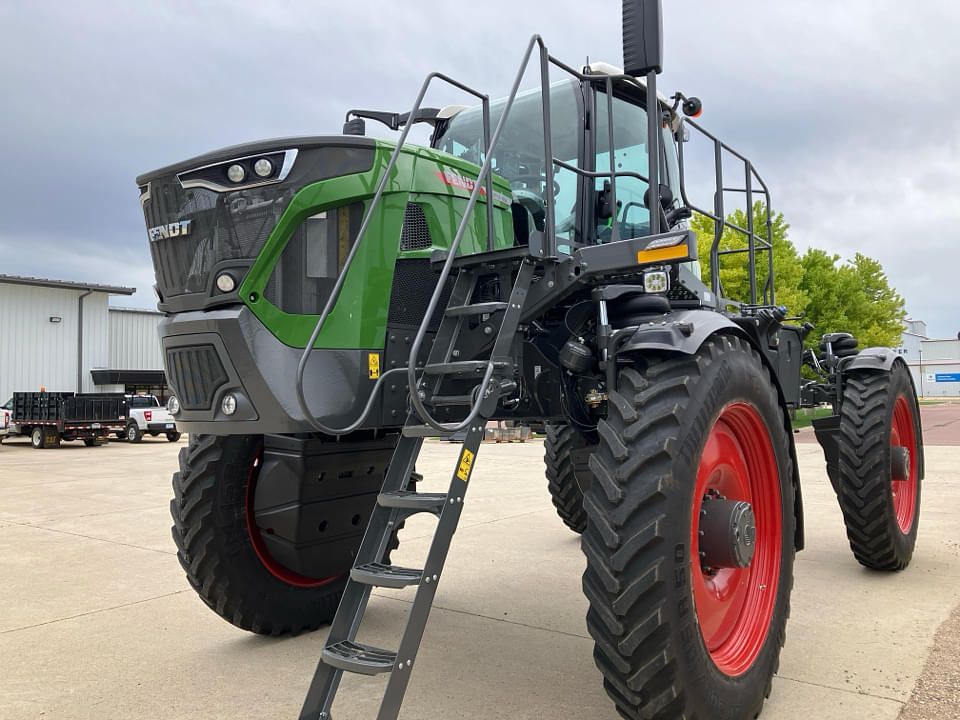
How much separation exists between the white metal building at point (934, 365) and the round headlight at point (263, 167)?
207 feet

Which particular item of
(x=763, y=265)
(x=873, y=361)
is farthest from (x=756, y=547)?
(x=763, y=265)

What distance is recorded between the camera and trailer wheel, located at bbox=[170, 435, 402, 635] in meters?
4.34

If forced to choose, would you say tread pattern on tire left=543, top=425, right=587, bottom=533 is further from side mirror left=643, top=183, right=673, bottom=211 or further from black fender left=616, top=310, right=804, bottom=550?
black fender left=616, top=310, right=804, bottom=550

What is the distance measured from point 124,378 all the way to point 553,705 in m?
33.5

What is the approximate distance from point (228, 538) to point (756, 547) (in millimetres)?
2765

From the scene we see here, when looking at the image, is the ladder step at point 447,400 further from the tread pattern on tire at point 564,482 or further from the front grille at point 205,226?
the tread pattern on tire at point 564,482

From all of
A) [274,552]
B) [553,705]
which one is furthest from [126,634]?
[553,705]

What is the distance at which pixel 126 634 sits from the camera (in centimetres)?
475

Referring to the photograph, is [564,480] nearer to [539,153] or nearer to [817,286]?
[539,153]

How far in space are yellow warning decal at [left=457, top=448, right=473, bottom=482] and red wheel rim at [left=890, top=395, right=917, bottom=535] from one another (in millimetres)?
4520

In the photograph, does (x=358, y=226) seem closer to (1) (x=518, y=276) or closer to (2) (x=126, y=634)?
(1) (x=518, y=276)

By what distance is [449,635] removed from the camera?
463 cm

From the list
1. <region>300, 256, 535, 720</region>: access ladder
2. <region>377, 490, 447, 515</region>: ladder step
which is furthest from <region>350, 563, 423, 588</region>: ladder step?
<region>377, 490, 447, 515</region>: ladder step

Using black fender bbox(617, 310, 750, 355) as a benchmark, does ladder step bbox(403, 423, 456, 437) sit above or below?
below
